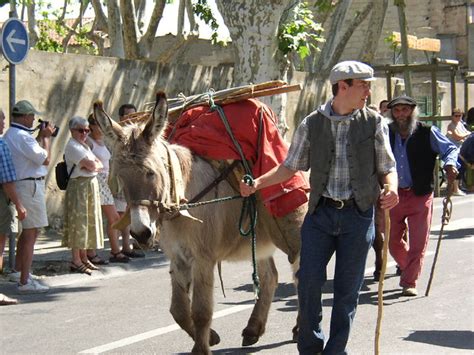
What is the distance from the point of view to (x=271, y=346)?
7.71 metres

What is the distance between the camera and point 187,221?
679 centimetres

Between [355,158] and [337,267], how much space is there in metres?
0.73

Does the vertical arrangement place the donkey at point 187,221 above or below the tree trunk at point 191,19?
below

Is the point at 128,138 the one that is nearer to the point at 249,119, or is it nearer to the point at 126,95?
the point at 249,119

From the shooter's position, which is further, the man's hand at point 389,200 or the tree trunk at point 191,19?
the tree trunk at point 191,19

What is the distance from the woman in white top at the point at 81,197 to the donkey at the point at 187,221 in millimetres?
4202

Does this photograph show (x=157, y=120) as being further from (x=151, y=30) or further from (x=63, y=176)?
(x=151, y=30)

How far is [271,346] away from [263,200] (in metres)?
1.26

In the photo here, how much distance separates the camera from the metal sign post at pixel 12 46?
11.5 meters

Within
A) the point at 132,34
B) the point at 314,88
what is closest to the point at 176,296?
the point at 132,34

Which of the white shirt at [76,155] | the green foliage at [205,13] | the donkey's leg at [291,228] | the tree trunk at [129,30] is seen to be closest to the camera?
the donkey's leg at [291,228]

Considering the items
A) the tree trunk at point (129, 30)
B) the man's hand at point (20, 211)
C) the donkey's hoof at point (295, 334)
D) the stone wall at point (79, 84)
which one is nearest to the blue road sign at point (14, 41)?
the stone wall at point (79, 84)

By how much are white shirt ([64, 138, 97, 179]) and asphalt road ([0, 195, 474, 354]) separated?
1.26 metres

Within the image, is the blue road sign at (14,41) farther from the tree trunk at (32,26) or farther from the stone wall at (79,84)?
the tree trunk at (32,26)
